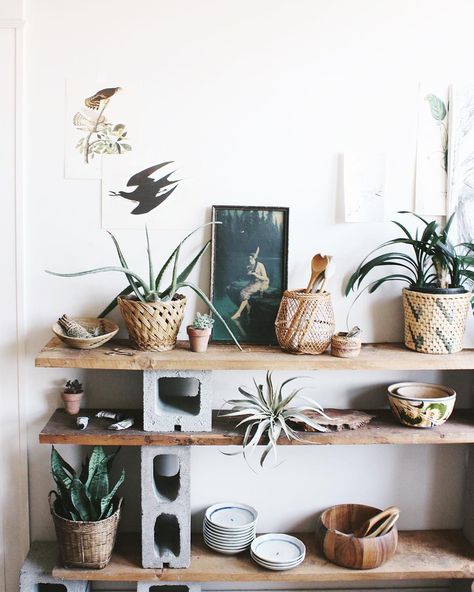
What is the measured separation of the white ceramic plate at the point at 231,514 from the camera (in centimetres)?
239

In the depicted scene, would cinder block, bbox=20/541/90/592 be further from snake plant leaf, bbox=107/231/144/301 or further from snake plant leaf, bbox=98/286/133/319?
snake plant leaf, bbox=107/231/144/301

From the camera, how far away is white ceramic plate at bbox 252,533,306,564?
7.52 feet

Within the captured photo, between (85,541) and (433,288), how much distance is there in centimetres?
143

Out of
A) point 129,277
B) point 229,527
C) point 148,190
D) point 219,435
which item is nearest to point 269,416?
point 219,435

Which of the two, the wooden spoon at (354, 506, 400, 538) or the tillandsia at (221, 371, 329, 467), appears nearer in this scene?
the tillandsia at (221, 371, 329, 467)

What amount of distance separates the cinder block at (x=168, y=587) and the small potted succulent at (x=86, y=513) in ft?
0.53

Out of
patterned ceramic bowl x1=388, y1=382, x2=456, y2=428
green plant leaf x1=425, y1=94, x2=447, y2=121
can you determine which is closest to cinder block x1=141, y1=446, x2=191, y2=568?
patterned ceramic bowl x1=388, y1=382, x2=456, y2=428

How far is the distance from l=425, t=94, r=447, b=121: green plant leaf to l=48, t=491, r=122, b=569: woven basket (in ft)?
5.87

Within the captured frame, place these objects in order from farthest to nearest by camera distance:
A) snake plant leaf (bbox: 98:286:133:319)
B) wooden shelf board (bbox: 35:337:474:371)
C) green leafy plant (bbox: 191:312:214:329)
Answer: snake plant leaf (bbox: 98:286:133:319) < green leafy plant (bbox: 191:312:214:329) < wooden shelf board (bbox: 35:337:474:371)

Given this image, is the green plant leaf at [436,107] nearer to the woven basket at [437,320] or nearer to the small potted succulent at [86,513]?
the woven basket at [437,320]

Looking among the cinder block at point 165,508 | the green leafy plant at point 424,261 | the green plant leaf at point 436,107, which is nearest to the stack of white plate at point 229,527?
the cinder block at point 165,508

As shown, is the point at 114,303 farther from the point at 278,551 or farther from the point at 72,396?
the point at 278,551

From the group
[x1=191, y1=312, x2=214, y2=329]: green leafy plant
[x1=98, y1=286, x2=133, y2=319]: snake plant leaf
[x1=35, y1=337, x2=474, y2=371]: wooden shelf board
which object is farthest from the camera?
[x1=98, y1=286, x2=133, y2=319]: snake plant leaf

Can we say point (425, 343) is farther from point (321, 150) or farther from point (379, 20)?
point (379, 20)
